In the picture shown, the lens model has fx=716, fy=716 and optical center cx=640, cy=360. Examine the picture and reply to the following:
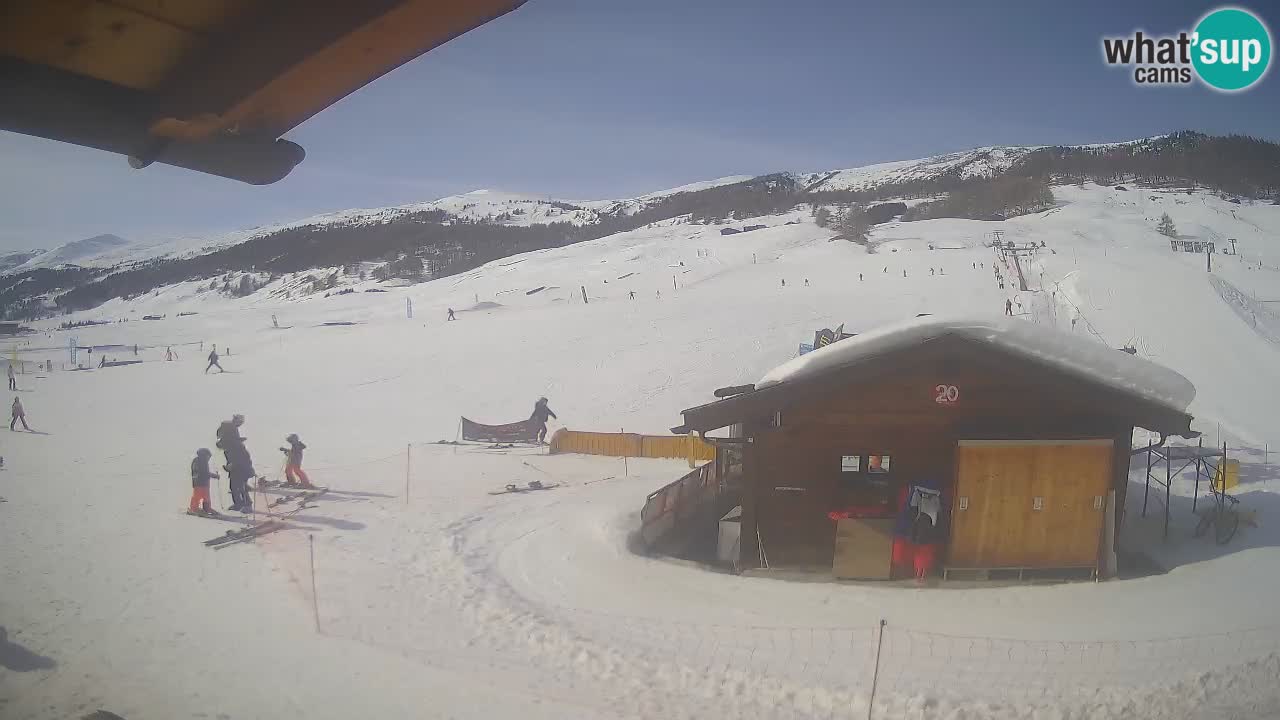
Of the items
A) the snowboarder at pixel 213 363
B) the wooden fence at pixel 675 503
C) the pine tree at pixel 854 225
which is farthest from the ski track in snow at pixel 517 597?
the pine tree at pixel 854 225

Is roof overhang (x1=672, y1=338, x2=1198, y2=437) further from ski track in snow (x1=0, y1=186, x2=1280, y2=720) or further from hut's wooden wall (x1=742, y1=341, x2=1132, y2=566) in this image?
ski track in snow (x1=0, y1=186, x2=1280, y2=720)

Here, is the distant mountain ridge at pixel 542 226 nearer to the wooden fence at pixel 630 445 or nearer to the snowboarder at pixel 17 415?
the snowboarder at pixel 17 415

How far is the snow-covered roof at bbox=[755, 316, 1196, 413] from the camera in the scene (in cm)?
994

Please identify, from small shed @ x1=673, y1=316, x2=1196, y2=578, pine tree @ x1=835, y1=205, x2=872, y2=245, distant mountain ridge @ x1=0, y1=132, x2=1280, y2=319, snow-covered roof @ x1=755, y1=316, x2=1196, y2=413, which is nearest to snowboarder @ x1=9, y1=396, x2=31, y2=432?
small shed @ x1=673, y1=316, x2=1196, y2=578

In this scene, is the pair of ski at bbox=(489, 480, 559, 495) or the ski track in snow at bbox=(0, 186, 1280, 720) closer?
the ski track in snow at bbox=(0, 186, 1280, 720)

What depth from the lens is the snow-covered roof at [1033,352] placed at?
9938mm

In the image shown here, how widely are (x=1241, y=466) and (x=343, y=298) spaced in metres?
68.6

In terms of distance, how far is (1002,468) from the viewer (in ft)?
33.8

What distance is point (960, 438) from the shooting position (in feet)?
33.7

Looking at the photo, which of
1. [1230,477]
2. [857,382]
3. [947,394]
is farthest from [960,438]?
[1230,477]

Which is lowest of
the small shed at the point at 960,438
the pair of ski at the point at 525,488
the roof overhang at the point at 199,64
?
the pair of ski at the point at 525,488

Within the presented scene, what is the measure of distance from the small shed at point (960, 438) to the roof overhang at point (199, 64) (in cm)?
878

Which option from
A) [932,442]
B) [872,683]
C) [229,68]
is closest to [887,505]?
[932,442]

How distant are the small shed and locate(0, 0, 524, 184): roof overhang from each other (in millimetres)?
8779
